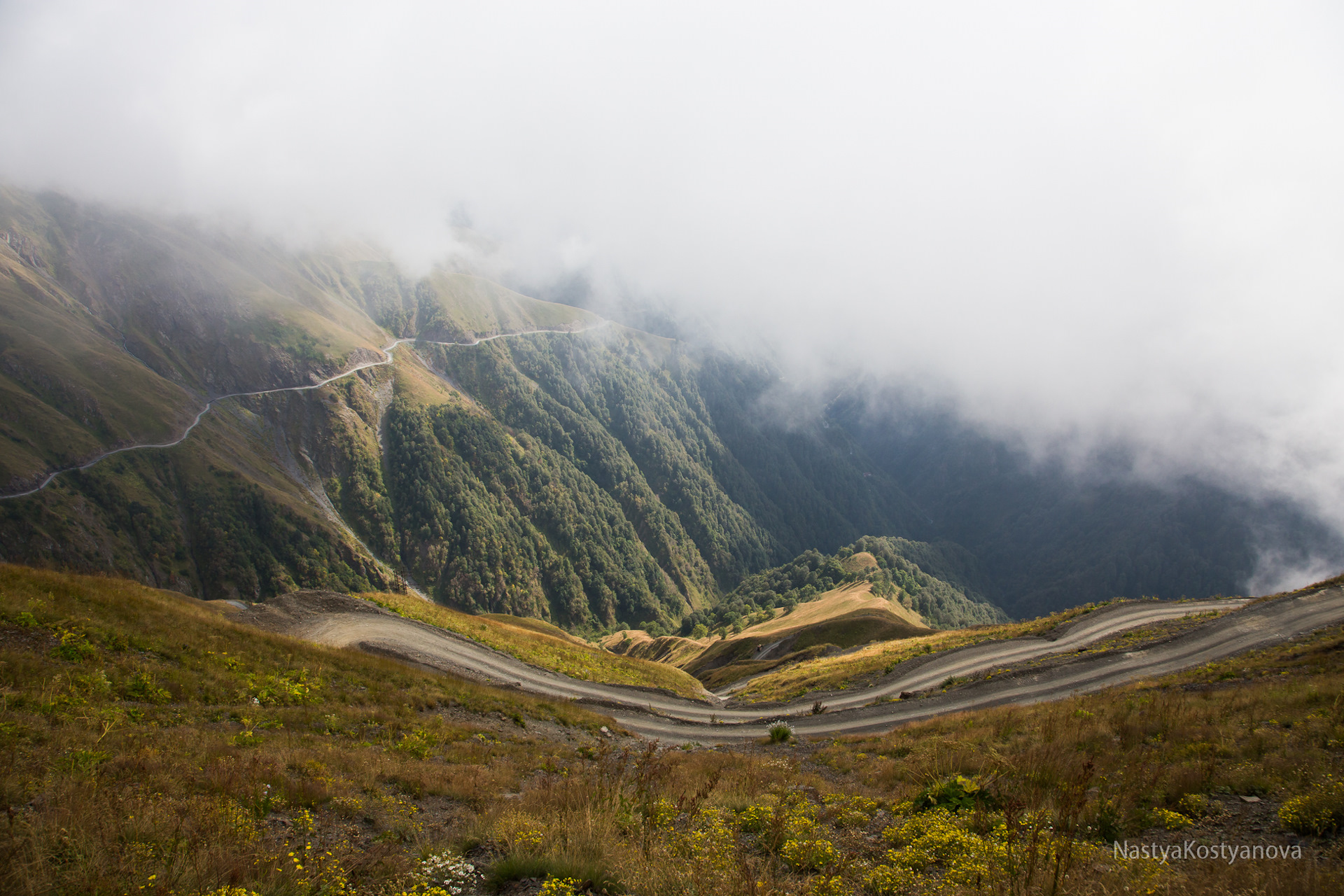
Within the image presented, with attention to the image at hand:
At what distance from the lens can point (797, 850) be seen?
6473 mm

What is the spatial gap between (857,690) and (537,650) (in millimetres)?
18966

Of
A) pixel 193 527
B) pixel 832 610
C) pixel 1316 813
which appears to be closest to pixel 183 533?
pixel 193 527

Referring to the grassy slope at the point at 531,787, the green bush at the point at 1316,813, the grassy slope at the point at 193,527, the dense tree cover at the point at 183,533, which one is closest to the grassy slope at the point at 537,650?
the grassy slope at the point at 531,787

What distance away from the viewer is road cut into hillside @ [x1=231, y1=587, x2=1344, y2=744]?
23219mm

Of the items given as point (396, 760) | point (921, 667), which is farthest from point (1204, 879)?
point (921, 667)

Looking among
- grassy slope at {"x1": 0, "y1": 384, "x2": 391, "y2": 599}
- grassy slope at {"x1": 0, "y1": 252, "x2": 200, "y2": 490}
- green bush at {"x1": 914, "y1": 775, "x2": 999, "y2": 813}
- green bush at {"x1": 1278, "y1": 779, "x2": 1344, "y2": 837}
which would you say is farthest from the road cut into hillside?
grassy slope at {"x1": 0, "y1": 252, "x2": 200, "y2": 490}

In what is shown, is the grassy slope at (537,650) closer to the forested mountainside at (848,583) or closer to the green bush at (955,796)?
the green bush at (955,796)

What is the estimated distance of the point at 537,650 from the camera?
33719mm

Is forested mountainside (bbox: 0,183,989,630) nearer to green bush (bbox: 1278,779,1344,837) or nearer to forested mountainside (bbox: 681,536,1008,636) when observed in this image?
forested mountainside (bbox: 681,536,1008,636)

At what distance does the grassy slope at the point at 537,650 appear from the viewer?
1227 inches

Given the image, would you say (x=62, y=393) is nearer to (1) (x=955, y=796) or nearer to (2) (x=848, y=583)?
(1) (x=955, y=796)

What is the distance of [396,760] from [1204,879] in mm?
11895

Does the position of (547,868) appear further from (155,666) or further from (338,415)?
(338,415)

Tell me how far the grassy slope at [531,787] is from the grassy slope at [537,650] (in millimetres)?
14953
